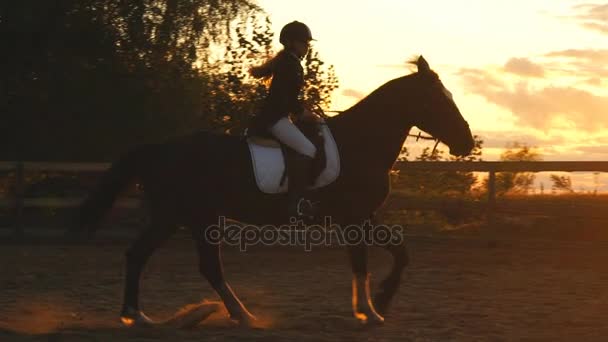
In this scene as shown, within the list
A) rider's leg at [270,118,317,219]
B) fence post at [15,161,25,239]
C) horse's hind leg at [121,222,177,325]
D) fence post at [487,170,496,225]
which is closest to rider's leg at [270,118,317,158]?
rider's leg at [270,118,317,219]

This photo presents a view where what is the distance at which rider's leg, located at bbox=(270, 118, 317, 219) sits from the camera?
8.02 m

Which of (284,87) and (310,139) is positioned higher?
(284,87)

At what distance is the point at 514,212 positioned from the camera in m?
14.8

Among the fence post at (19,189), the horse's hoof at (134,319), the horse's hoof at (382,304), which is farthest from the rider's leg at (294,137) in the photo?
the fence post at (19,189)

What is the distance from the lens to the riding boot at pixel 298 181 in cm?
805

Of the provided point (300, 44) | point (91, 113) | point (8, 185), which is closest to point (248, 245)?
point (91, 113)

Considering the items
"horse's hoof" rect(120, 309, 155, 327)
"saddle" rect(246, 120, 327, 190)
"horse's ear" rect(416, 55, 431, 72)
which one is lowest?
"horse's hoof" rect(120, 309, 155, 327)

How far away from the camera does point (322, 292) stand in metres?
9.75

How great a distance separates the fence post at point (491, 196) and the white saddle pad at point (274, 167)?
7314 mm

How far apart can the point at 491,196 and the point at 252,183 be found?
772cm

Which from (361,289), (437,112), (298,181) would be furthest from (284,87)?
(361,289)

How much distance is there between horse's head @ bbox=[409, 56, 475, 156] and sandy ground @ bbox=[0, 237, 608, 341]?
154 cm

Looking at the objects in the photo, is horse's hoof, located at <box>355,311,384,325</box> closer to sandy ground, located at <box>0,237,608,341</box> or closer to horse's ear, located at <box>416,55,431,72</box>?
sandy ground, located at <box>0,237,608,341</box>

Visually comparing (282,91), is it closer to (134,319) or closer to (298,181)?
(298,181)
